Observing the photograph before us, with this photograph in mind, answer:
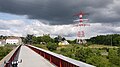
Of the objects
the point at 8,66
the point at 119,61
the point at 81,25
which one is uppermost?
the point at 81,25

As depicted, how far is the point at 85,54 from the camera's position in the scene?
66250 mm

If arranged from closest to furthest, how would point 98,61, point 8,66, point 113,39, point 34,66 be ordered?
point 8,66
point 34,66
point 98,61
point 113,39

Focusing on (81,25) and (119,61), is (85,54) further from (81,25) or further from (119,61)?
(81,25)

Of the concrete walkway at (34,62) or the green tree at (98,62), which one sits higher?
the concrete walkway at (34,62)

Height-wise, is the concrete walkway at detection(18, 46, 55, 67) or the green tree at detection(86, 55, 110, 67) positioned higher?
the concrete walkway at detection(18, 46, 55, 67)

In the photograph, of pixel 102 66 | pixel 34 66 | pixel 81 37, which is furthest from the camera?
pixel 81 37

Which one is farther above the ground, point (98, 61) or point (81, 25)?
point (81, 25)

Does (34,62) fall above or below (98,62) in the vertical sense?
above

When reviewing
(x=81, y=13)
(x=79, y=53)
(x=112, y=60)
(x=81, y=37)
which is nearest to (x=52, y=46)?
(x=81, y=37)

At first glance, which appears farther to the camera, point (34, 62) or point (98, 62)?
point (98, 62)

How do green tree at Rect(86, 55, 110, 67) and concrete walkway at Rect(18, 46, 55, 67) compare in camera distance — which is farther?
green tree at Rect(86, 55, 110, 67)

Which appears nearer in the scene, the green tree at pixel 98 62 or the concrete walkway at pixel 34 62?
the concrete walkway at pixel 34 62

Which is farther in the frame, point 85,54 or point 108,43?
point 108,43

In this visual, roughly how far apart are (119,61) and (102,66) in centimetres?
1927
